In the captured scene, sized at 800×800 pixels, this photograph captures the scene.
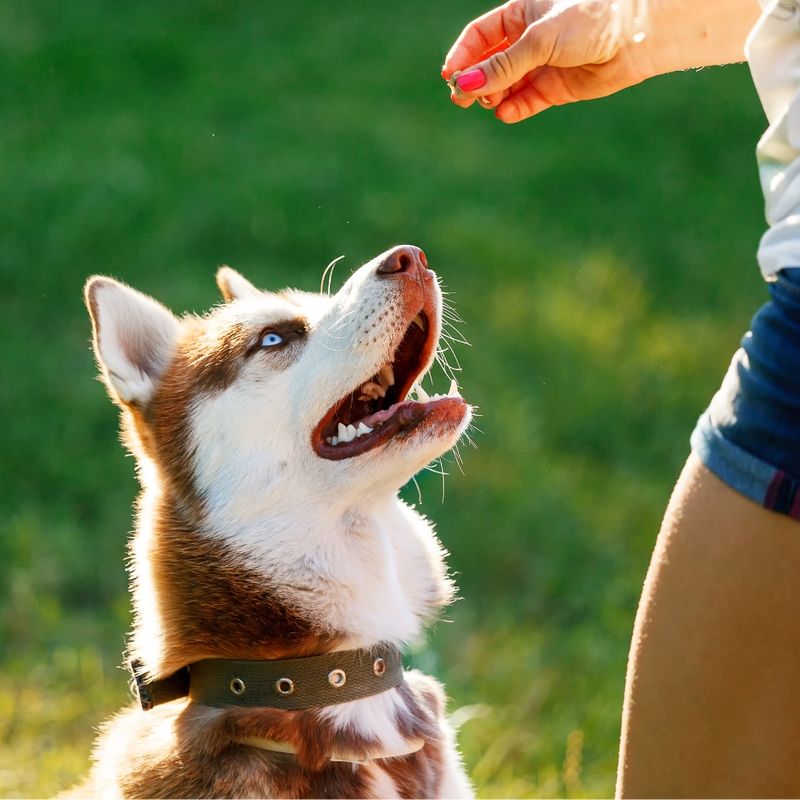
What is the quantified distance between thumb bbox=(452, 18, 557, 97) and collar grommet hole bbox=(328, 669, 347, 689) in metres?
1.32

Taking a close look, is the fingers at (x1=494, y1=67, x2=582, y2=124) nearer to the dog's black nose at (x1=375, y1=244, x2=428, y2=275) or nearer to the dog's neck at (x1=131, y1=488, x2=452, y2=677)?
the dog's black nose at (x1=375, y1=244, x2=428, y2=275)

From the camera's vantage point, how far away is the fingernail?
281cm

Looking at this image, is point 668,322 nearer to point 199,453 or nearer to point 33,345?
point 33,345

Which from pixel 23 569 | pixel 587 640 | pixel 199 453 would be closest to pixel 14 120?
pixel 23 569

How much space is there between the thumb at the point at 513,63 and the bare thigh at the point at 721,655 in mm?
1198

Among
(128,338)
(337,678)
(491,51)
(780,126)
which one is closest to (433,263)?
(128,338)

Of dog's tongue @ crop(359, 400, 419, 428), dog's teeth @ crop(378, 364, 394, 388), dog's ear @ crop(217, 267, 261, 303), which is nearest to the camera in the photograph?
dog's tongue @ crop(359, 400, 419, 428)

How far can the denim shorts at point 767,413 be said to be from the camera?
1770 mm

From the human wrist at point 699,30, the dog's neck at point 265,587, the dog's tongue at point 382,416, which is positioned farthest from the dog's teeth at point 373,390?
the human wrist at point 699,30

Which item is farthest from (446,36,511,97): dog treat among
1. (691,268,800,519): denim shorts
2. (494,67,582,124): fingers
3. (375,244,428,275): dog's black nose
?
(691,268,800,519): denim shorts

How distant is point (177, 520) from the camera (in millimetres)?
3016

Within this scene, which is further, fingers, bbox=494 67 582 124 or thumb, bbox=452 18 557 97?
fingers, bbox=494 67 582 124

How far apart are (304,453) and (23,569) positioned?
2.73 meters

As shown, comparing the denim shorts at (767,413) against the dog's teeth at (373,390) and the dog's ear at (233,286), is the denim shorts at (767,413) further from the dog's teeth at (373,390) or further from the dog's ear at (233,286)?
the dog's ear at (233,286)
